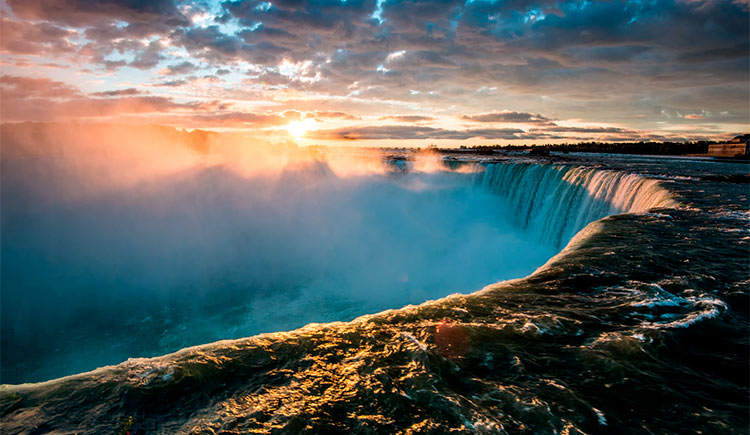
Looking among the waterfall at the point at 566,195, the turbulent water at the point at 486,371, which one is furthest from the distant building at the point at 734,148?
the turbulent water at the point at 486,371

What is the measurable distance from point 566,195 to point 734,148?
133ft

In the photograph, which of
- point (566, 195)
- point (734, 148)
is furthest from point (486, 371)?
point (734, 148)

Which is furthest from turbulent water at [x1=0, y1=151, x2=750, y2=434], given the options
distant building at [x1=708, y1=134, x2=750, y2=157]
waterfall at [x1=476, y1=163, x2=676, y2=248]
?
distant building at [x1=708, y1=134, x2=750, y2=157]

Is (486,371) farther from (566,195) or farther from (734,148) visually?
(734,148)

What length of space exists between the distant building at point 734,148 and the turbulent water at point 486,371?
48163 millimetres

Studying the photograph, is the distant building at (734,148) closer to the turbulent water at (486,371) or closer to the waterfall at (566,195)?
the waterfall at (566,195)

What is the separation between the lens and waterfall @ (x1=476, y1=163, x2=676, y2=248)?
1480 cm

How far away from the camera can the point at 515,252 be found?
Answer: 21.1 m

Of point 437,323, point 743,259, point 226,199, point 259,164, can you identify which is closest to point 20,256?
point 226,199

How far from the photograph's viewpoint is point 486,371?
3.80m

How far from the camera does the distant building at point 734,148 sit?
37969mm

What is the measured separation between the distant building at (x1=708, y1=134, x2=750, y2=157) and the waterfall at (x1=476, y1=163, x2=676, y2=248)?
34.0 m

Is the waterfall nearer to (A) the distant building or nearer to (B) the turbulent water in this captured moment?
(B) the turbulent water

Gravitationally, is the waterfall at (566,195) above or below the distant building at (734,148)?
below
